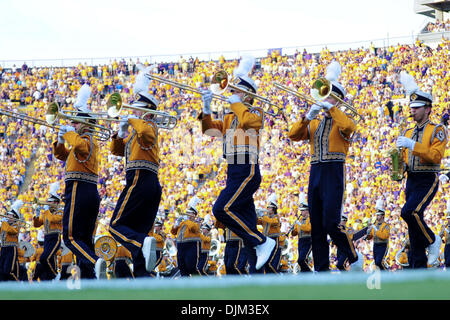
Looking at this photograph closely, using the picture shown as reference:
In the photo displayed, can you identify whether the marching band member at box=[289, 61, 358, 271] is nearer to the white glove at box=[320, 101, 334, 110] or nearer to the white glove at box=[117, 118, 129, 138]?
the white glove at box=[320, 101, 334, 110]

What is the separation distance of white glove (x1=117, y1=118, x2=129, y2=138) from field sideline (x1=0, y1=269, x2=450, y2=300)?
3.08m

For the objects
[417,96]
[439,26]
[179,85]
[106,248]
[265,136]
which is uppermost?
[439,26]

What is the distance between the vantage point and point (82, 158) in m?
9.73

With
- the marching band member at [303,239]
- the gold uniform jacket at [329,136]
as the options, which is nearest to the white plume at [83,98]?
the gold uniform jacket at [329,136]

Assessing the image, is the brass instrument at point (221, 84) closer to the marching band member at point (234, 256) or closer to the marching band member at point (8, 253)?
the marching band member at point (234, 256)

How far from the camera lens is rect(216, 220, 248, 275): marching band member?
12.9 m

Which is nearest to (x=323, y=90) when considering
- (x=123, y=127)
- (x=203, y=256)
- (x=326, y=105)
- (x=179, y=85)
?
(x=326, y=105)

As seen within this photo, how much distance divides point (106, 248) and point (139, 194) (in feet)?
7.94

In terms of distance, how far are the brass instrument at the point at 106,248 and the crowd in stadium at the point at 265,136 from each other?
8278mm

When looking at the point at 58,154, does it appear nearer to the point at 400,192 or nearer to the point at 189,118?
the point at 400,192

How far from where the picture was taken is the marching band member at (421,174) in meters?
8.70

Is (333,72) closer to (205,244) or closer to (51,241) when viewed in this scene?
(51,241)

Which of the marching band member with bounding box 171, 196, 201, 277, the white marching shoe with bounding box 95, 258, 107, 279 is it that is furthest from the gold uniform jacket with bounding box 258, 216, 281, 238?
the white marching shoe with bounding box 95, 258, 107, 279
